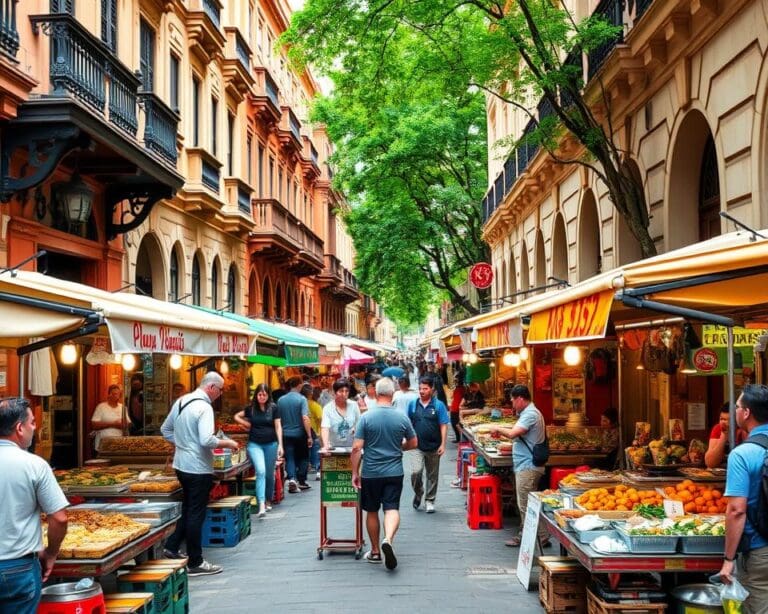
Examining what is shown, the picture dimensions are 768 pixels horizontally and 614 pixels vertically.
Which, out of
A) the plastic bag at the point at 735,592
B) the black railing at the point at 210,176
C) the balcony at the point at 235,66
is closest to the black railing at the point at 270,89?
the balcony at the point at 235,66

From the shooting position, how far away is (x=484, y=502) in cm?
1179

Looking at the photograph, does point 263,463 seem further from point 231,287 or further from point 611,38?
point 231,287

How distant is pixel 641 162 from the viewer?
1359 centimetres

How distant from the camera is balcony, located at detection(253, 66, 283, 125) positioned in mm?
27672

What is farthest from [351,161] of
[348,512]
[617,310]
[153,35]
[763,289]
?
[763,289]

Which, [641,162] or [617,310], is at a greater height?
[641,162]

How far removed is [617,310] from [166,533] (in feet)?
16.9

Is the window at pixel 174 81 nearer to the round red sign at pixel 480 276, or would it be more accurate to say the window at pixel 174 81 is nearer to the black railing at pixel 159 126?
the black railing at pixel 159 126

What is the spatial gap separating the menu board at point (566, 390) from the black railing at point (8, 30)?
1097 cm

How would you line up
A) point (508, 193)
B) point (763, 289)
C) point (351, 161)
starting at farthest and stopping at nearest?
1. point (351, 161)
2. point (508, 193)
3. point (763, 289)

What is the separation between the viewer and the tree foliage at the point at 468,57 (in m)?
11.9

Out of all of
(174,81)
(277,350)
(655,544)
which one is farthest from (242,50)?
(655,544)

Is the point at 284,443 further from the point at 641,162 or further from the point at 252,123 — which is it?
the point at 252,123

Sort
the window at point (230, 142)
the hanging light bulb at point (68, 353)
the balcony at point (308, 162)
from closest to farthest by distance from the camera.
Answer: the hanging light bulb at point (68, 353), the window at point (230, 142), the balcony at point (308, 162)
